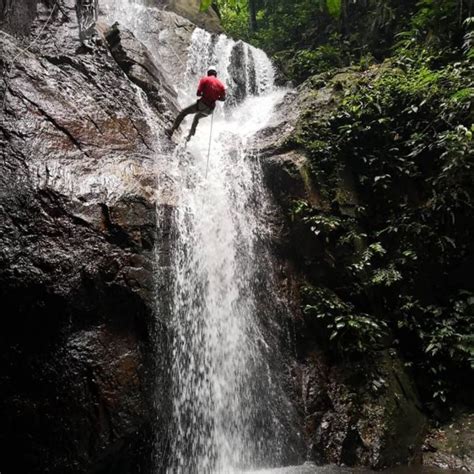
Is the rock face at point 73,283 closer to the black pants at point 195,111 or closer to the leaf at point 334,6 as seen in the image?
the black pants at point 195,111

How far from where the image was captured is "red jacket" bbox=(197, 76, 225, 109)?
7.62m

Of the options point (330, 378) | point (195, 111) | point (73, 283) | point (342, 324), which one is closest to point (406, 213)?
point (342, 324)

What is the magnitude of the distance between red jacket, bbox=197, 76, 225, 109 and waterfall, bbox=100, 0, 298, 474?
0.95 m

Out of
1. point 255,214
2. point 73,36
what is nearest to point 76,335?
point 255,214

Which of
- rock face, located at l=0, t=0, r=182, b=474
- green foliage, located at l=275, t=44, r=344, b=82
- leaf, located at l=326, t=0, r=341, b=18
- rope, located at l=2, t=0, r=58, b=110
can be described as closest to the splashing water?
rock face, located at l=0, t=0, r=182, b=474

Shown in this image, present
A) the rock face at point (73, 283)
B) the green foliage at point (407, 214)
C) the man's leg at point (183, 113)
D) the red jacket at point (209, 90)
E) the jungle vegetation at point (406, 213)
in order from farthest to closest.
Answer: the man's leg at point (183, 113)
the red jacket at point (209, 90)
the green foliage at point (407, 214)
the jungle vegetation at point (406, 213)
the rock face at point (73, 283)

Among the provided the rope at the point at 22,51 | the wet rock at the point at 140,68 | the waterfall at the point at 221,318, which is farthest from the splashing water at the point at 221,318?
the rope at the point at 22,51

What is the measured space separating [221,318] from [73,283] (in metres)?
2.24

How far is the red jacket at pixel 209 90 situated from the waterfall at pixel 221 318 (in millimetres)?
946

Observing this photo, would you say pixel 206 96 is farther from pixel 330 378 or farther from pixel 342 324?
pixel 330 378

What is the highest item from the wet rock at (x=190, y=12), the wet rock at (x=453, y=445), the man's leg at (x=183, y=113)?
the wet rock at (x=190, y=12)

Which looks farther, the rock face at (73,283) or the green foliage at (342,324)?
the green foliage at (342,324)

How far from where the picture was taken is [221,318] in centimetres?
621

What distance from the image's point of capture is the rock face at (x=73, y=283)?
460 cm
